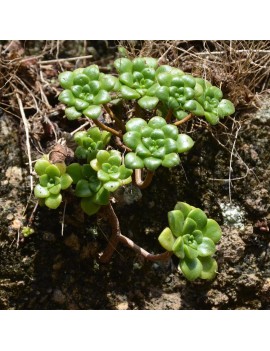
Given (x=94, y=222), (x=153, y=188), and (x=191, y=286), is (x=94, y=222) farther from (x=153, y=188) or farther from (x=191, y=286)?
(x=191, y=286)

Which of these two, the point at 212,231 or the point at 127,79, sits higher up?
the point at 127,79

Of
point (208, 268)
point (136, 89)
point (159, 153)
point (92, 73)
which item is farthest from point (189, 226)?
point (92, 73)

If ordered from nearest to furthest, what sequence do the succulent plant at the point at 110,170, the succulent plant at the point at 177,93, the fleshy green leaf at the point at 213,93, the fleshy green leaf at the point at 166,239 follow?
the fleshy green leaf at the point at 166,239 < the succulent plant at the point at 110,170 < the succulent plant at the point at 177,93 < the fleshy green leaf at the point at 213,93

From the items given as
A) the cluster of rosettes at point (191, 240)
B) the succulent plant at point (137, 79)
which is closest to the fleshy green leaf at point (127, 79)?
the succulent plant at point (137, 79)

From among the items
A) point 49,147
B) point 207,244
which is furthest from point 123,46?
point 207,244

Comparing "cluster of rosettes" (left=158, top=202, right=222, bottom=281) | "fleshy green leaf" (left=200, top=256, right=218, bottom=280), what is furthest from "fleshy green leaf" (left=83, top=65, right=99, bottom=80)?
"fleshy green leaf" (left=200, top=256, right=218, bottom=280)

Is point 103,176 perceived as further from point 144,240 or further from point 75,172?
point 144,240

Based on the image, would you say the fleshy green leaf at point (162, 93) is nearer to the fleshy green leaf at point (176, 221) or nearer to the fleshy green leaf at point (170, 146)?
the fleshy green leaf at point (170, 146)
